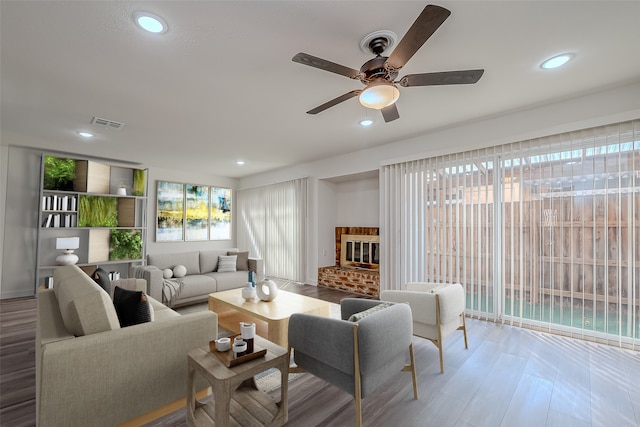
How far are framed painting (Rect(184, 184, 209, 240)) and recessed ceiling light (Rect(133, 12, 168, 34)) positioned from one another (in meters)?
5.57

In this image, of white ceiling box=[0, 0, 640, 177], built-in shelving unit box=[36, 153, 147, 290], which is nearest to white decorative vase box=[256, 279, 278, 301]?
white ceiling box=[0, 0, 640, 177]

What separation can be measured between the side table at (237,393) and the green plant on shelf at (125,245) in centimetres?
474

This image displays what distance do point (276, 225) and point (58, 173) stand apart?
415 cm

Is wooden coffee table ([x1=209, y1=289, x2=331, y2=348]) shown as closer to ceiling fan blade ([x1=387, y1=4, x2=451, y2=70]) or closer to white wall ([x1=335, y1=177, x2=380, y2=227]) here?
ceiling fan blade ([x1=387, y1=4, x2=451, y2=70])

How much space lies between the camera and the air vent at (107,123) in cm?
356

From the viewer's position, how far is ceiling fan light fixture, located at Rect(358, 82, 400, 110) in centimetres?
193

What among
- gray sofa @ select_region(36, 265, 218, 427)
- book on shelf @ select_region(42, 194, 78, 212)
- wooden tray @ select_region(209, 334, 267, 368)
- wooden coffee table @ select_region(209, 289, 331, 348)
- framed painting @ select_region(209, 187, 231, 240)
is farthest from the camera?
framed painting @ select_region(209, 187, 231, 240)

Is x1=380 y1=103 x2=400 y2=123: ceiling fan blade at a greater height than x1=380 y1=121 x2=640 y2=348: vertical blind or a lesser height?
greater

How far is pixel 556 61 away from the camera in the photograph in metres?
2.31

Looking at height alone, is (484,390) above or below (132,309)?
below

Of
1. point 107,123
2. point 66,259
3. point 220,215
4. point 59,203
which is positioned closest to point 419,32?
point 107,123

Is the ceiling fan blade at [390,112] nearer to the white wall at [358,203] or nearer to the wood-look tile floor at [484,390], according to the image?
the wood-look tile floor at [484,390]

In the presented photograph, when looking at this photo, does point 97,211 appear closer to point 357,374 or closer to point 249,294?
point 249,294

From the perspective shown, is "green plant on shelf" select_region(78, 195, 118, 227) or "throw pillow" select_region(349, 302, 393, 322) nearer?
"throw pillow" select_region(349, 302, 393, 322)
